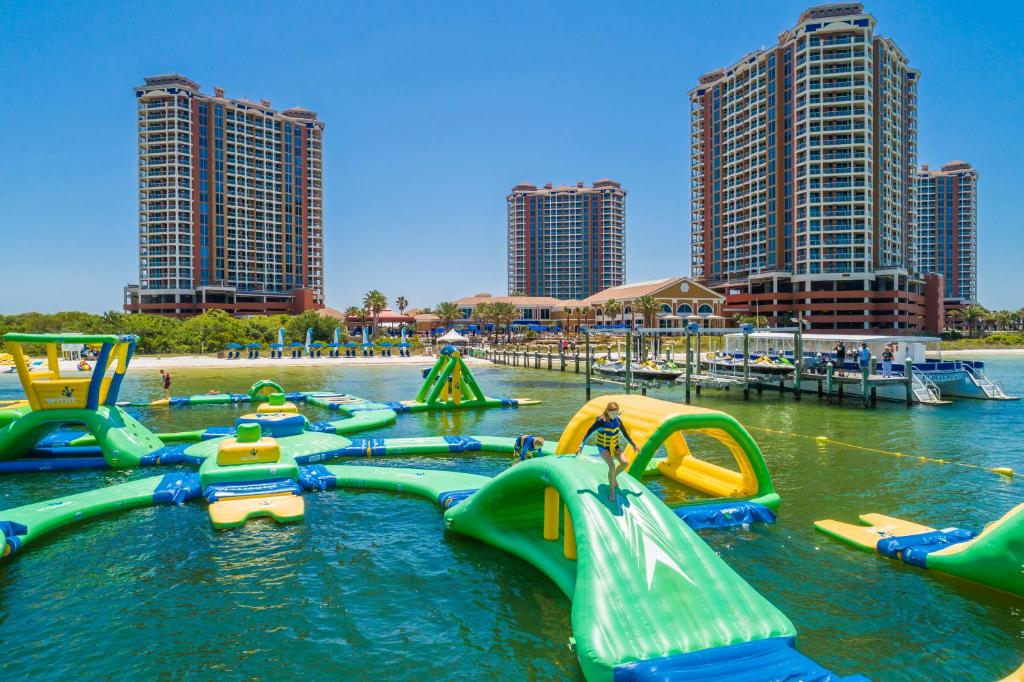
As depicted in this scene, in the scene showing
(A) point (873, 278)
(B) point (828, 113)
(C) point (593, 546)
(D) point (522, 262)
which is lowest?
(C) point (593, 546)

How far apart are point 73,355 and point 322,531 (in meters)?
73.0

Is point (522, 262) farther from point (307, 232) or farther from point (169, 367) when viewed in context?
point (169, 367)

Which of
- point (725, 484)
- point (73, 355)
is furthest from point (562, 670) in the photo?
point (73, 355)

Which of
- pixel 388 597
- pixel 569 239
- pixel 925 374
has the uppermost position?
pixel 569 239

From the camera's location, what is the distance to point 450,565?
12453mm

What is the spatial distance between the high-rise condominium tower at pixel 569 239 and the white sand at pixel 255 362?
11378 cm

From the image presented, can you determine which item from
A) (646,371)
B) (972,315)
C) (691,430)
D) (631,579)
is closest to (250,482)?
(691,430)

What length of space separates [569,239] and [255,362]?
133m

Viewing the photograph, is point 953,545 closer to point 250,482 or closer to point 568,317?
point 250,482

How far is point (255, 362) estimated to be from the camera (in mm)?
75438

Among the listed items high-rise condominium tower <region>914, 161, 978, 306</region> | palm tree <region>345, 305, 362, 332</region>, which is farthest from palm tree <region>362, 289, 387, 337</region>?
high-rise condominium tower <region>914, 161, 978, 306</region>

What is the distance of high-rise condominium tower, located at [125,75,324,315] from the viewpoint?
4749 inches

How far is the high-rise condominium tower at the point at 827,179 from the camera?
104188 millimetres

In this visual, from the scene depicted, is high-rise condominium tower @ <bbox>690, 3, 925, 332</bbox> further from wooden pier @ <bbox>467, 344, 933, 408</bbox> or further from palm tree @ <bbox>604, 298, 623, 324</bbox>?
wooden pier @ <bbox>467, 344, 933, 408</bbox>
